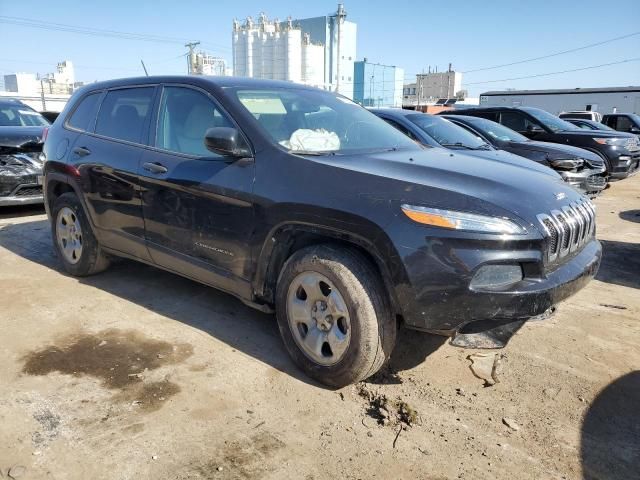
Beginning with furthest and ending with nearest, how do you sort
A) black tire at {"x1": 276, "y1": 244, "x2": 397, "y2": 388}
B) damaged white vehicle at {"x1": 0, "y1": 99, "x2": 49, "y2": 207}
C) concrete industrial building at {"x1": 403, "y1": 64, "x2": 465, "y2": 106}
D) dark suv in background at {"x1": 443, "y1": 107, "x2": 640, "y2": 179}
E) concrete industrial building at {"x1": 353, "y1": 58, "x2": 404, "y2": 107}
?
concrete industrial building at {"x1": 403, "y1": 64, "x2": 465, "y2": 106} < concrete industrial building at {"x1": 353, "y1": 58, "x2": 404, "y2": 107} < dark suv in background at {"x1": 443, "y1": 107, "x2": 640, "y2": 179} < damaged white vehicle at {"x1": 0, "y1": 99, "x2": 49, "y2": 207} < black tire at {"x1": 276, "y1": 244, "x2": 397, "y2": 388}

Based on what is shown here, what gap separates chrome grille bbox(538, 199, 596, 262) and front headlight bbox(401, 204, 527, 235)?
9.1 inches

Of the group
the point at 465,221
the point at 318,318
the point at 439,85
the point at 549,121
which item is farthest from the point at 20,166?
the point at 439,85

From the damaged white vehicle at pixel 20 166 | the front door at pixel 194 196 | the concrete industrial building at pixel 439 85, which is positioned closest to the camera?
the front door at pixel 194 196

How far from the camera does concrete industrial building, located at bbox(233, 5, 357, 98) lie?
5850 cm

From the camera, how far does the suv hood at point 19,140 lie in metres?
6.93

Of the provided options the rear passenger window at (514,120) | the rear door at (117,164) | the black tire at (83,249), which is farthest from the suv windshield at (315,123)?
the rear passenger window at (514,120)

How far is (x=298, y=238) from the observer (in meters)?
3.03

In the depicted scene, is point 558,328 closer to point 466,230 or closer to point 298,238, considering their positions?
point 466,230

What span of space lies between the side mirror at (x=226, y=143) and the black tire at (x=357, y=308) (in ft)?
2.53

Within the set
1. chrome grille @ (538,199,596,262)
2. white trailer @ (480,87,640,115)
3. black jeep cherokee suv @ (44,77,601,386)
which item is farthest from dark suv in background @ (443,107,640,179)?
white trailer @ (480,87,640,115)

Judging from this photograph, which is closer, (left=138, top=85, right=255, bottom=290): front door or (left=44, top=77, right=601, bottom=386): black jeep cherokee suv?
(left=44, top=77, right=601, bottom=386): black jeep cherokee suv

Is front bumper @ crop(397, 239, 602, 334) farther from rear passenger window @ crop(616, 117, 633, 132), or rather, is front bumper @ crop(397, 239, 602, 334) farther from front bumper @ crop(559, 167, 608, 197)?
rear passenger window @ crop(616, 117, 633, 132)

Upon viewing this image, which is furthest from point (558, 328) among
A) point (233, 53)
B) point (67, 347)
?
point (233, 53)

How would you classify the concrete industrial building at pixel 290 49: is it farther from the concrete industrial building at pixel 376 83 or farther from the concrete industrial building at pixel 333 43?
the concrete industrial building at pixel 376 83
